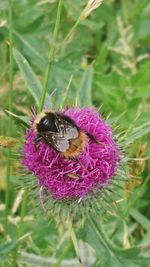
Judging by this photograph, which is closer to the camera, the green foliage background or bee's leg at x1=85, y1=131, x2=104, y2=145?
bee's leg at x1=85, y1=131, x2=104, y2=145

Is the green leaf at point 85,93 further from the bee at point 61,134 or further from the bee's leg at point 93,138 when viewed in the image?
the bee at point 61,134

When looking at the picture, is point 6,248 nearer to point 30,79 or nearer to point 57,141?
point 57,141

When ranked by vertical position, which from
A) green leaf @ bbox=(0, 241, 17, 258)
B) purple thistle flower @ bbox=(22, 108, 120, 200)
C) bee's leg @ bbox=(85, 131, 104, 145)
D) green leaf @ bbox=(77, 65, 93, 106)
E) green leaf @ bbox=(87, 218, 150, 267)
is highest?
green leaf @ bbox=(77, 65, 93, 106)

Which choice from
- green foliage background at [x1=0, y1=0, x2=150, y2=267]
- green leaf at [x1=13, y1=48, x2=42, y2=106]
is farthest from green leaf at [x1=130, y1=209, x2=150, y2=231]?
green leaf at [x1=13, y1=48, x2=42, y2=106]

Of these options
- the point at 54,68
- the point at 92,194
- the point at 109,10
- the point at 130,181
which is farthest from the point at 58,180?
the point at 109,10

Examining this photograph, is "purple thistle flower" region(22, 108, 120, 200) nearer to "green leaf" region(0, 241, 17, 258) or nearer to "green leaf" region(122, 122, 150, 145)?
"green leaf" region(122, 122, 150, 145)

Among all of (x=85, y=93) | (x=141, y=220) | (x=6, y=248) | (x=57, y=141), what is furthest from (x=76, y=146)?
(x=141, y=220)

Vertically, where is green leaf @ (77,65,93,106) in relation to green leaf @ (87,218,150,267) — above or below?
above
